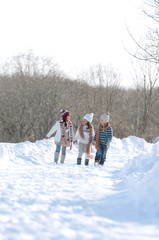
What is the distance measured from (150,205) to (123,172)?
3.39 m

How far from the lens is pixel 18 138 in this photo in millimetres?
37250

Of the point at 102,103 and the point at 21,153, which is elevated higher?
the point at 102,103

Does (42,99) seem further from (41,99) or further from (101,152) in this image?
(101,152)

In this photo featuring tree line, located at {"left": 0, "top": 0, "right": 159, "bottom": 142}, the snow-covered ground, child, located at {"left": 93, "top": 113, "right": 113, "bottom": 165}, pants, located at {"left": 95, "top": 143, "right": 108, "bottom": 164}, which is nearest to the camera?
the snow-covered ground

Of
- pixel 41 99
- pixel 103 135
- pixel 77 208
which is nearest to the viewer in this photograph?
pixel 77 208

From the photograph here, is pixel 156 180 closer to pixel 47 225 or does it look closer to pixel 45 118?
pixel 47 225

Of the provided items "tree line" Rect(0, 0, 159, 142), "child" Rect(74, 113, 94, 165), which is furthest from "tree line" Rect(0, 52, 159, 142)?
"child" Rect(74, 113, 94, 165)

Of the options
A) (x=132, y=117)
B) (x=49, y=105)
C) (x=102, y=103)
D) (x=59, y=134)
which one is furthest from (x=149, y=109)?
(x=49, y=105)

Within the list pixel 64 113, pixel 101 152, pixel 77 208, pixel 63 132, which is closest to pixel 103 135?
pixel 101 152

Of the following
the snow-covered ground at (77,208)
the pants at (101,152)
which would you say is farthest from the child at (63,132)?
the snow-covered ground at (77,208)

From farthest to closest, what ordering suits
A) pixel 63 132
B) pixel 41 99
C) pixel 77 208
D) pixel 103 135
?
pixel 41 99, pixel 63 132, pixel 103 135, pixel 77 208

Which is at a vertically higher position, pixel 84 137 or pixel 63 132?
pixel 63 132

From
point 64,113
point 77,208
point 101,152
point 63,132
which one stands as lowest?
point 77,208

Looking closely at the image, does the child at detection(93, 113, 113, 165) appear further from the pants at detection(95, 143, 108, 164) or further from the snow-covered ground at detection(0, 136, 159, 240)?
the snow-covered ground at detection(0, 136, 159, 240)
